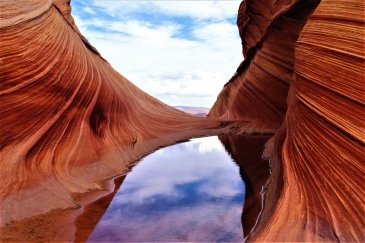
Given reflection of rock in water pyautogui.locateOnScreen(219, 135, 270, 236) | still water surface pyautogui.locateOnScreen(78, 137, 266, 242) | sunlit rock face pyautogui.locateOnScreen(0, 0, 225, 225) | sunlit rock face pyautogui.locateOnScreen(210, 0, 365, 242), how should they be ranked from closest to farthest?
sunlit rock face pyautogui.locateOnScreen(210, 0, 365, 242)
still water surface pyautogui.locateOnScreen(78, 137, 266, 242)
reflection of rock in water pyautogui.locateOnScreen(219, 135, 270, 236)
sunlit rock face pyautogui.locateOnScreen(0, 0, 225, 225)

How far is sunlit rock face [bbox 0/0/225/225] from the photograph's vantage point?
5039 mm

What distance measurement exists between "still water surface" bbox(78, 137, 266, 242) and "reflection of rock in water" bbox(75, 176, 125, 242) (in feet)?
0.11

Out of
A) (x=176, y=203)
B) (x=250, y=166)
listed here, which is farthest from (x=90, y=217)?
(x=250, y=166)

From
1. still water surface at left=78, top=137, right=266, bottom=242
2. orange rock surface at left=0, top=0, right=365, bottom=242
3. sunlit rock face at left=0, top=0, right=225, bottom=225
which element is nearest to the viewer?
orange rock surface at left=0, top=0, right=365, bottom=242

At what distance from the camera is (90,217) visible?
462 centimetres

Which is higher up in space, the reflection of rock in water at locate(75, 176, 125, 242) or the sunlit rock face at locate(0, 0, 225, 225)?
the sunlit rock face at locate(0, 0, 225, 225)

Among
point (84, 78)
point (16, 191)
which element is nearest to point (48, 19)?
point (84, 78)

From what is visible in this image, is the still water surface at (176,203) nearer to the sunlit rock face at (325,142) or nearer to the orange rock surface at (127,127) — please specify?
the orange rock surface at (127,127)

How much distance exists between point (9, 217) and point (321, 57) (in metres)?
3.87

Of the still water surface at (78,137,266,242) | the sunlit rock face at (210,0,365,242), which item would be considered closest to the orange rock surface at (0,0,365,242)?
the sunlit rock face at (210,0,365,242)

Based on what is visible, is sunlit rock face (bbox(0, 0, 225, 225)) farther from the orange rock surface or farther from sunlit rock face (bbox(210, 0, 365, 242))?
sunlit rock face (bbox(210, 0, 365, 242))

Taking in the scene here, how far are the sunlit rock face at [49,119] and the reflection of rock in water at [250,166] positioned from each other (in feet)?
6.82

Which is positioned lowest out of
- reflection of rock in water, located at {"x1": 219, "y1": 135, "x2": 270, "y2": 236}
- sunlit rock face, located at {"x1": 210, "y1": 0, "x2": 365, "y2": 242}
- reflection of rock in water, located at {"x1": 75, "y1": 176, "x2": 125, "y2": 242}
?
reflection of rock in water, located at {"x1": 219, "y1": 135, "x2": 270, "y2": 236}

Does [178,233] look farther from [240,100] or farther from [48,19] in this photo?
[240,100]
